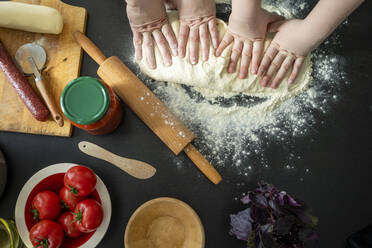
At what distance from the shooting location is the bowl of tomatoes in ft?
2.71

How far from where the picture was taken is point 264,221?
805mm

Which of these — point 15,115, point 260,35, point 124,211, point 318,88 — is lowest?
point 124,211

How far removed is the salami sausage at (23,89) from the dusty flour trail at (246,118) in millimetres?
362

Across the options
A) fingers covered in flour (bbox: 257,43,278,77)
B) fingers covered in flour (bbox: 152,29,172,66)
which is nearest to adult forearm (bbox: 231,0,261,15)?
fingers covered in flour (bbox: 257,43,278,77)

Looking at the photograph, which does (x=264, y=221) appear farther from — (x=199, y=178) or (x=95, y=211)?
(x=95, y=211)

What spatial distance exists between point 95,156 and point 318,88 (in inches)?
32.6

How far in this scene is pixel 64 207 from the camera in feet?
2.98

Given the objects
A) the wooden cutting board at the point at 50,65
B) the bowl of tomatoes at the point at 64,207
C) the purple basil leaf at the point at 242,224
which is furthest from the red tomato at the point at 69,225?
the purple basil leaf at the point at 242,224

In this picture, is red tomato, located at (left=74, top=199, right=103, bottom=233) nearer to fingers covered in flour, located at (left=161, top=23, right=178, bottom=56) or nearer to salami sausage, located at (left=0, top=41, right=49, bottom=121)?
salami sausage, located at (left=0, top=41, right=49, bottom=121)

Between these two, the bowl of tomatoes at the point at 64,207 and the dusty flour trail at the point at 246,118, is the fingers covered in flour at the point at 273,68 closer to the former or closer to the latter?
the dusty flour trail at the point at 246,118

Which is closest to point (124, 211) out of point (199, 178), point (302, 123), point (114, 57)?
point (199, 178)

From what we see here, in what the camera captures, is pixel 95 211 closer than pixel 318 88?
Yes

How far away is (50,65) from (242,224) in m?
0.85

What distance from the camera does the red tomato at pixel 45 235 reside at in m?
0.81
